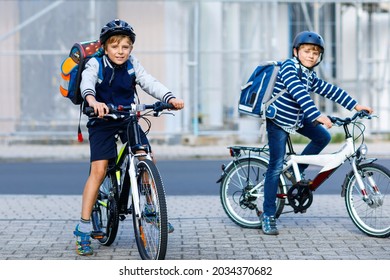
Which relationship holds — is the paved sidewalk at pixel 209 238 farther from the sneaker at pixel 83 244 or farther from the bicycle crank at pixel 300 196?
the bicycle crank at pixel 300 196

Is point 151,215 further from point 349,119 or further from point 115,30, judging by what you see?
point 349,119

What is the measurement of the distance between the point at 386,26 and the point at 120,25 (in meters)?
14.6

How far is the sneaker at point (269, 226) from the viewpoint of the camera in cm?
820

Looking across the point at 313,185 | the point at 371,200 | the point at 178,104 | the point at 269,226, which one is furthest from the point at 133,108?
the point at 371,200

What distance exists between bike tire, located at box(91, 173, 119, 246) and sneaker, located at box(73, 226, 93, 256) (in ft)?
0.65

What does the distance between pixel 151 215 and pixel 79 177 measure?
289 inches

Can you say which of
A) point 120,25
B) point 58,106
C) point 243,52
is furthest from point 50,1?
point 120,25

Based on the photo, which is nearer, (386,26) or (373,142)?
(373,142)

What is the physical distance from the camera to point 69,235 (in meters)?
8.31

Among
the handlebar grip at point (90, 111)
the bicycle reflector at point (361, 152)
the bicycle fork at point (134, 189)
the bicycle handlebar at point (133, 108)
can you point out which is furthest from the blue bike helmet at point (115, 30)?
the bicycle reflector at point (361, 152)

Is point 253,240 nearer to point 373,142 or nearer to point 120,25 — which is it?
point 120,25

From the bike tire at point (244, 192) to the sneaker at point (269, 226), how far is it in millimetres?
262

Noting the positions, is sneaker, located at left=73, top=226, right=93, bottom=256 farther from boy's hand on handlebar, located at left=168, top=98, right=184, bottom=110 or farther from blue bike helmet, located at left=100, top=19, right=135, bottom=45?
blue bike helmet, located at left=100, top=19, right=135, bottom=45

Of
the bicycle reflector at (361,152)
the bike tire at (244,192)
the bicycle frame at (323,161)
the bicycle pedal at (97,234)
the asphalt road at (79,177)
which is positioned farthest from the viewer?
the asphalt road at (79,177)
